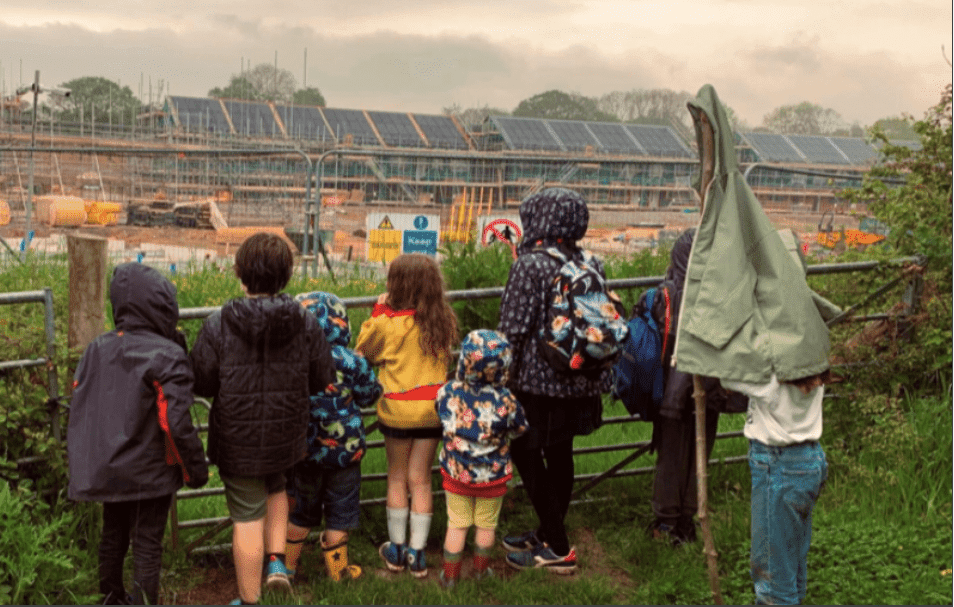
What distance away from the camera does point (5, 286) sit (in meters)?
7.45

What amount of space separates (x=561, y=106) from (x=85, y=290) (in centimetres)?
13921

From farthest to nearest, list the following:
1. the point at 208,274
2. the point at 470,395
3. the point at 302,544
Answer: the point at 208,274
the point at 302,544
the point at 470,395

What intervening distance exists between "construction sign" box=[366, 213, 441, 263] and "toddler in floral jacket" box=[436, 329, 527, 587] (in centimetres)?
673

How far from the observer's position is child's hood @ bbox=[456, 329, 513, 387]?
12.7 feet

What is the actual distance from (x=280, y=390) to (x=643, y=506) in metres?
2.24

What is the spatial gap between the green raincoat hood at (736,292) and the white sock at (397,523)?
4.92 feet

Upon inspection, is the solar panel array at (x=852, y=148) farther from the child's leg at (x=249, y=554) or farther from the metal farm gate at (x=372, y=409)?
the child's leg at (x=249, y=554)

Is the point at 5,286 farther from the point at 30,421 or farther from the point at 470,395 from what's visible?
the point at 470,395

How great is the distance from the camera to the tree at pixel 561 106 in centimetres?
13850

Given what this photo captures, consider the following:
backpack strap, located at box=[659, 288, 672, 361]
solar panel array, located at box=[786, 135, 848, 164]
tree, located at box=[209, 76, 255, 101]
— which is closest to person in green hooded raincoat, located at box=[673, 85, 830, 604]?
backpack strap, located at box=[659, 288, 672, 361]

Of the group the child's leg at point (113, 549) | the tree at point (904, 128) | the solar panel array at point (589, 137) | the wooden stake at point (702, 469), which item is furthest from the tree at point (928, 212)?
the solar panel array at point (589, 137)

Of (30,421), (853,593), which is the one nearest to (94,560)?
(30,421)

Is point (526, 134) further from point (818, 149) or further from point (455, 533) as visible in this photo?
point (455, 533)

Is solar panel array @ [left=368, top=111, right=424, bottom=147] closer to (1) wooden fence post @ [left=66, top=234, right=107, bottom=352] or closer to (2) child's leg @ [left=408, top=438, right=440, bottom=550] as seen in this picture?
(1) wooden fence post @ [left=66, top=234, right=107, bottom=352]
